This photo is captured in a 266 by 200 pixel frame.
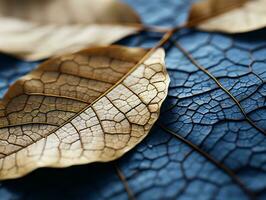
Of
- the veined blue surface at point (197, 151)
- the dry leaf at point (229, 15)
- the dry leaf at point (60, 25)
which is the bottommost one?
the veined blue surface at point (197, 151)

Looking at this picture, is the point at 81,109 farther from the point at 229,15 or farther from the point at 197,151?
the point at 229,15

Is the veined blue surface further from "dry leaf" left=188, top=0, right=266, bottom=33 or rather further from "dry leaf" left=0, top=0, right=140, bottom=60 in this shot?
"dry leaf" left=0, top=0, right=140, bottom=60

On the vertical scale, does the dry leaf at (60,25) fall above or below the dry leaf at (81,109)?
above

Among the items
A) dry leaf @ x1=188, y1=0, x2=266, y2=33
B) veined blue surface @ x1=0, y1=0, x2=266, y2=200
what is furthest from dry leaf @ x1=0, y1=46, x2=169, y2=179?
dry leaf @ x1=188, y1=0, x2=266, y2=33

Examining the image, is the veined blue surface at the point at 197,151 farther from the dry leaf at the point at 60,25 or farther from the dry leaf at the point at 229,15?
the dry leaf at the point at 60,25

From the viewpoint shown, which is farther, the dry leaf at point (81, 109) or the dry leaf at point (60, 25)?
the dry leaf at point (60, 25)

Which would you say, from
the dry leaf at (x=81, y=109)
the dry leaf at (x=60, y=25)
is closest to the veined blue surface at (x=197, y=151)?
the dry leaf at (x=81, y=109)

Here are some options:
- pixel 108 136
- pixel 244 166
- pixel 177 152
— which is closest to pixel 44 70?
pixel 108 136
